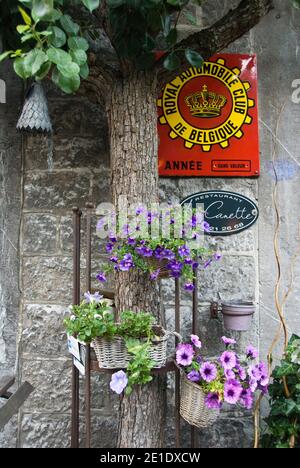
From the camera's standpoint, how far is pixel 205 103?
2502 millimetres

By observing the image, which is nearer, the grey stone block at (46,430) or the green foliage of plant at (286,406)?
the green foliage of plant at (286,406)

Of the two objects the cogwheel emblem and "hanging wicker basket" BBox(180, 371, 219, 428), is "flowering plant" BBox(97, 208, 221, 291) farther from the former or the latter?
the cogwheel emblem

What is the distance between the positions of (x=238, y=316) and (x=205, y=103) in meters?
1.21

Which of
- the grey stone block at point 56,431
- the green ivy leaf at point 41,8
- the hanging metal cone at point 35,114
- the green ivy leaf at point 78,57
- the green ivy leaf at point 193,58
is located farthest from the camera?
the grey stone block at point 56,431

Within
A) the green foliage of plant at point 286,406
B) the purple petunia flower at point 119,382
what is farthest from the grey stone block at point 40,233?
the green foliage of plant at point 286,406

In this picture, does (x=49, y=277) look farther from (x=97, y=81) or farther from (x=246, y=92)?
(x=246, y=92)

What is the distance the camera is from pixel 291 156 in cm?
253

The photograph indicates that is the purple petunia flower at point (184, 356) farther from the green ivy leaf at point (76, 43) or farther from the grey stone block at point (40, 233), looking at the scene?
the green ivy leaf at point (76, 43)

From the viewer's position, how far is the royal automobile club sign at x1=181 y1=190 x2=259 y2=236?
247 centimetres

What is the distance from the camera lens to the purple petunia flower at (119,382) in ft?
5.53

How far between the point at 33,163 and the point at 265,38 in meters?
1.55

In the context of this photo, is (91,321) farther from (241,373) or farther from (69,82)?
(69,82)

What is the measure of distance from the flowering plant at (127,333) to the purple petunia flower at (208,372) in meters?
0.22

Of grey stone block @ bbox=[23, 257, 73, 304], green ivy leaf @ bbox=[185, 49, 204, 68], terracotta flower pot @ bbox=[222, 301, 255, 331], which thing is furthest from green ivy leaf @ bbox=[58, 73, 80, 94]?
terracotta flower pot @ bbox=[222, 301, 255, 331]
